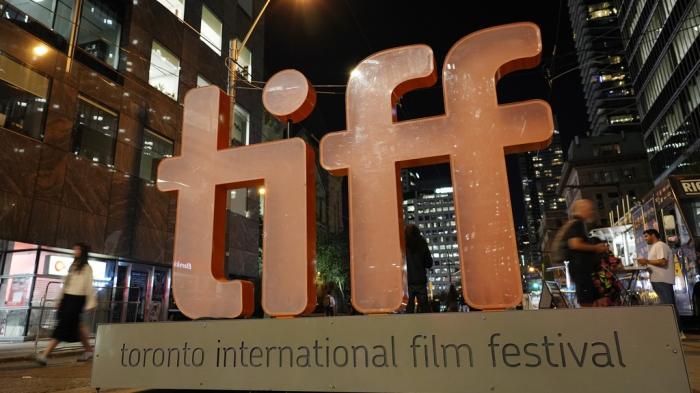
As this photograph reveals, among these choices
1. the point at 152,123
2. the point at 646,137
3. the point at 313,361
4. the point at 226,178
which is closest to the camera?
the point at 313,361

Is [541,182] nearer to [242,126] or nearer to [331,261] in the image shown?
[331,261]

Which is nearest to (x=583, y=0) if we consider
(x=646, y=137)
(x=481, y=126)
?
(x=646, y=137)

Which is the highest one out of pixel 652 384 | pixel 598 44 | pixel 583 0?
pixel 583 0

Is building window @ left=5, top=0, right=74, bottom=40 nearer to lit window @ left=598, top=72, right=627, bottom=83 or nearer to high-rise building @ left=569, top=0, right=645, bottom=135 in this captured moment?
high-rise building @ left=569, top=0, right=645, bottom=135

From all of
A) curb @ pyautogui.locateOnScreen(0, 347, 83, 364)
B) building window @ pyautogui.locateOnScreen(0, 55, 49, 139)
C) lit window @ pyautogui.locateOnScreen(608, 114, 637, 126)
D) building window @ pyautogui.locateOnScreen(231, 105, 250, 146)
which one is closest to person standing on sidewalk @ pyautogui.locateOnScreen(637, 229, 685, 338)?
curb @ pyautogui.locateOnScreen(0, 347, 83, 364)

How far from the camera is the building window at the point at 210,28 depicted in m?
20.0

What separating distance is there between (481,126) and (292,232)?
1.79 m

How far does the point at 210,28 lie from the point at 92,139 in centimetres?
875

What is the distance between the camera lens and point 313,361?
135 inches

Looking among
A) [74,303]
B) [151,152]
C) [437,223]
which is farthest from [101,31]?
[437,223]

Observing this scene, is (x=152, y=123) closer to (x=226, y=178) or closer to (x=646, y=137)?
(x=226, y=178)

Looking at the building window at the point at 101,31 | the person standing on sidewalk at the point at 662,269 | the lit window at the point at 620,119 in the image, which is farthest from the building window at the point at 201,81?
the lit window at the point at 620,119

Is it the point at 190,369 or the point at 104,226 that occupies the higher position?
the point at 104,226

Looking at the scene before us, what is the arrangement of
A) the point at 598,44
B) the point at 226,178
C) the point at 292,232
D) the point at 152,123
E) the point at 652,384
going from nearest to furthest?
1. the point at 652,384
2. the point at 292,232
3. the point at 226,178
4. the point at 152,123
5. the point at 598,44
